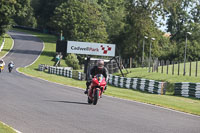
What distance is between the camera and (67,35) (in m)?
84.8

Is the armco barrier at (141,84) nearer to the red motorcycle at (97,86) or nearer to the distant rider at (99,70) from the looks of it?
the distant rider at (99,70)

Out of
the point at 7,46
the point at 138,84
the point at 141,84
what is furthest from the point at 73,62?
the point at 141,84

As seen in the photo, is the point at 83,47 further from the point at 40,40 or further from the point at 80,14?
the point at 40,40

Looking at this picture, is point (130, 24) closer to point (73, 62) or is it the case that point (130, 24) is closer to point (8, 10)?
point (73, 62)

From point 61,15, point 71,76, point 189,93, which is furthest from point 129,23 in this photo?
point 189,93

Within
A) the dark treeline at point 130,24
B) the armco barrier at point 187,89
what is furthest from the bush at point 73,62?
the armco barrier at point 187,89

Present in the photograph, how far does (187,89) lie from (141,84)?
5.59m

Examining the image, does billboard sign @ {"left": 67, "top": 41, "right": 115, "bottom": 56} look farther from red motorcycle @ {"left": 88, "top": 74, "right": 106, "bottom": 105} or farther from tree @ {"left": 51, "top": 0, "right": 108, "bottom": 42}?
red motorcycle @ {"left": 88, "top": 74, "right": 106, "bottom": 105}

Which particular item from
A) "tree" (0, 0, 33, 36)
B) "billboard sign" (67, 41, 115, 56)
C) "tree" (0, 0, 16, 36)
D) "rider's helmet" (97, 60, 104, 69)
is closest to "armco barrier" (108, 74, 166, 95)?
"rider's helmet" (97, 60, 104, 69)

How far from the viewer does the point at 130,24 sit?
7181cm

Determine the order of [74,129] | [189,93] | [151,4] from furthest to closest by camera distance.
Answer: [151,4]
[189,93]
[74,129]

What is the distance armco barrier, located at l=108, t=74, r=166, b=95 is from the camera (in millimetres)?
29812

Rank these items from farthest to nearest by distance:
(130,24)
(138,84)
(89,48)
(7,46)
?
(7,46)
(130,24)
(89,48)
(138,84)

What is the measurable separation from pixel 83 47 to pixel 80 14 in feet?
92.3
